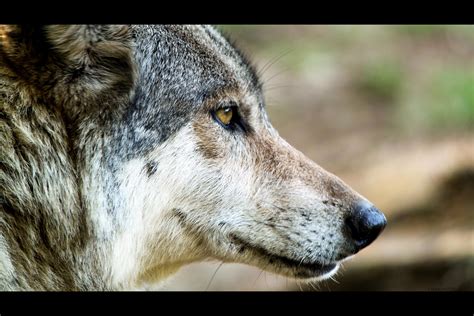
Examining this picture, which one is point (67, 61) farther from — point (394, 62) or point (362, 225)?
point (394, 62)

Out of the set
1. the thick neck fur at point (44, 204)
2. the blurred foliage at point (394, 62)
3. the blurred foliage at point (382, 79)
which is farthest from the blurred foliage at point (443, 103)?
the thick neck fur at point (44, 204)

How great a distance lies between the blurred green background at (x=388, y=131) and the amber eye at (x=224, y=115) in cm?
121

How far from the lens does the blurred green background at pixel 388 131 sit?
541 cm

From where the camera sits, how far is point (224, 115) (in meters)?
2.94

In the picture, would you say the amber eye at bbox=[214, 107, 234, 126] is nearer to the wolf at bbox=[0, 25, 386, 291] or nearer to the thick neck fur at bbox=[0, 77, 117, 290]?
the wolf at bbox=[0, 25, 386, 291]

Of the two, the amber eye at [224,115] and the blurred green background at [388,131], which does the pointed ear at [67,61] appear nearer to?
the amber eye at [224,115]

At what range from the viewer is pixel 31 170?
2.52 m

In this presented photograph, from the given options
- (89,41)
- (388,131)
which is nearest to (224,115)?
(89,41)

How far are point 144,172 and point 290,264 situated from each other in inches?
26.2

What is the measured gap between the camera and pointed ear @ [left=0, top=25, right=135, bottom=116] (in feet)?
8.39

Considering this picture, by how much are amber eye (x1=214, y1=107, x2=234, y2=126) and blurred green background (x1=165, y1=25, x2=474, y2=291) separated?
1.21 meters

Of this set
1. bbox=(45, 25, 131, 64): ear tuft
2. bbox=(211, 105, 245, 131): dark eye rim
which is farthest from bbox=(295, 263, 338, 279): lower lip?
bbox=(45, 25, 131, 64): ear tuft
